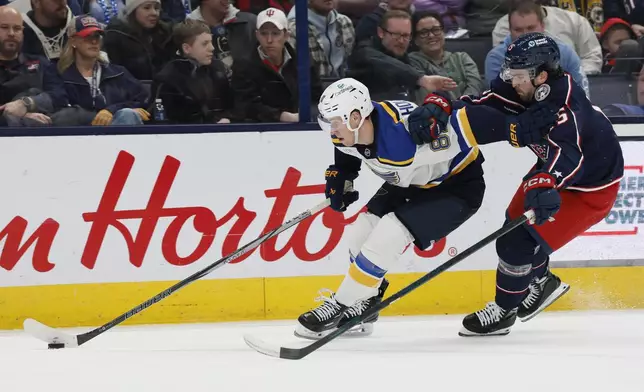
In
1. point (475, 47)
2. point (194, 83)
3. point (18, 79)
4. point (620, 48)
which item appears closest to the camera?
point (18, 79)

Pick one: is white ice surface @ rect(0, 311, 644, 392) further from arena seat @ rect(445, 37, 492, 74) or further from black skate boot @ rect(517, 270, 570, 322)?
arena seat @ rect(445, 37, 492, 74)

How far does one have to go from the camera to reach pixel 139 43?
461cm

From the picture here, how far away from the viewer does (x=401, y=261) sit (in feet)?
15.6

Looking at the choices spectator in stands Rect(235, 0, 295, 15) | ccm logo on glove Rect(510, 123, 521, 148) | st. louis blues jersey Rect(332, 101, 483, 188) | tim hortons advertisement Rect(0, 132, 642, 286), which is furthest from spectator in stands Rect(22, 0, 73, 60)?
ccm logo on glove Rect(510, 123, 521, 148)

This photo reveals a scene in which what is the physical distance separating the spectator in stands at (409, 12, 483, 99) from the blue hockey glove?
4.42 ft

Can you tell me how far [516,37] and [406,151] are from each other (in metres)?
1.43

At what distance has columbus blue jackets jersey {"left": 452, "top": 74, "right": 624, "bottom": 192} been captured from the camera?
11.9 feet

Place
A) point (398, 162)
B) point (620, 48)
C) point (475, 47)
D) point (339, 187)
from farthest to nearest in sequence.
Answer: point (620, 48), point (475, 47), point (339, 187), point (398, 162)

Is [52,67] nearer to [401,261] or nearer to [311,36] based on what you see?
[311,36]

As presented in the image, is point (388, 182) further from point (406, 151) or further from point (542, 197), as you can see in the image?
point (542, 197)

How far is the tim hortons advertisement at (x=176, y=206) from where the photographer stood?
14.8ft

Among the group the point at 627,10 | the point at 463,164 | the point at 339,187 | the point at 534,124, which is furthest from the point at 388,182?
the point at 627,10

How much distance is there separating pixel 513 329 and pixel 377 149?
46.7 inches

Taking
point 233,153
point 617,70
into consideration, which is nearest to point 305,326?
point 233,153
